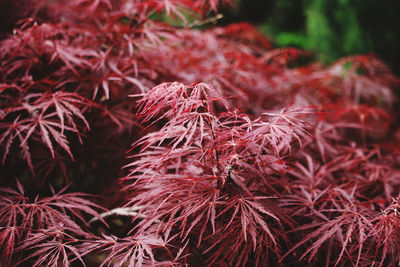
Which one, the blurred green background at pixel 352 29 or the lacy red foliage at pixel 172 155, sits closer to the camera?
the lacy red foliage at pixel 172 155

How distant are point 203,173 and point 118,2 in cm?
138

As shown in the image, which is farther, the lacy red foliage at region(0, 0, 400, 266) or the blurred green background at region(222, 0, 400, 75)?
the blurred green background at region(222, 0, 400, 75)

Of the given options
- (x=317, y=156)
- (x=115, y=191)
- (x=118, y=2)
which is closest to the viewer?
(x=115, y=191)

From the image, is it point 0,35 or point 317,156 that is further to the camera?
point 317,156

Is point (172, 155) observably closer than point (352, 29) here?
Yes

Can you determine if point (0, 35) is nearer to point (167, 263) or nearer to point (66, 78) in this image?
point (66, 78)

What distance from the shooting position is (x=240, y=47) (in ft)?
7.48

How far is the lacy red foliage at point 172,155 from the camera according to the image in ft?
3.18

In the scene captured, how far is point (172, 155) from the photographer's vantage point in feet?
3.29

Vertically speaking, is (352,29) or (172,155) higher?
(172,155)

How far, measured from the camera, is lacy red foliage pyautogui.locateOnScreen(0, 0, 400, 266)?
Result: 3.18 feet

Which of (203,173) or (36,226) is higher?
(203,173)

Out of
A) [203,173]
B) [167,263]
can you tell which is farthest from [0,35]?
[167,263]

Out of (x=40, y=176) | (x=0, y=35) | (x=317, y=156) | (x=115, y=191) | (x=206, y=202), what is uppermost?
(x=0, y=35)
